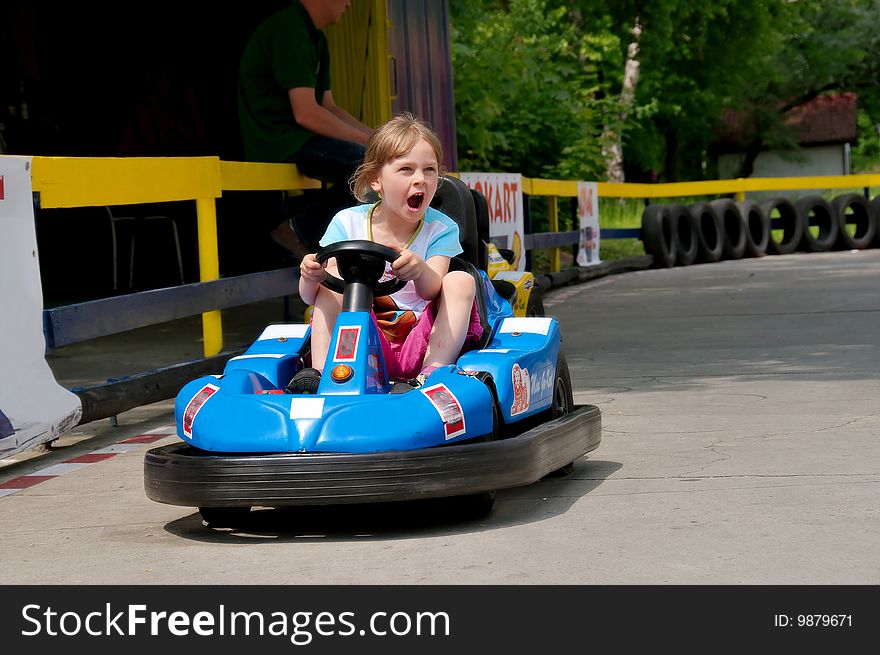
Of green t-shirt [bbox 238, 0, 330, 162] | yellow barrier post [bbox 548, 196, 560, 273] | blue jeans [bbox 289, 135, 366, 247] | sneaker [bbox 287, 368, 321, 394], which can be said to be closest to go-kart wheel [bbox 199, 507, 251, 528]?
sneaker [bbox 287, 368, 321, 394]

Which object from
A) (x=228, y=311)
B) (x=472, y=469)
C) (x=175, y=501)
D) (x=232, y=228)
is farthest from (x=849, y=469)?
(x=232, y=228)

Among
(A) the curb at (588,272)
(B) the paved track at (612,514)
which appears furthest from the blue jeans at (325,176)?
(A) the curb at (588,272)

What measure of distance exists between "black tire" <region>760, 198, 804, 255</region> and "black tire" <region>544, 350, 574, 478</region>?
17.2 metres

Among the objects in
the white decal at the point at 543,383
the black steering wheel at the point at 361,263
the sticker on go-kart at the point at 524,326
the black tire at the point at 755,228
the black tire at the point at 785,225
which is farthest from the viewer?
the black tire at the point at 785,225

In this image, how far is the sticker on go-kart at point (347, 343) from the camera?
500cm

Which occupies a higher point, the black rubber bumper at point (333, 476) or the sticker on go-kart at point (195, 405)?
the sticker on go-kart at point (195, 405)

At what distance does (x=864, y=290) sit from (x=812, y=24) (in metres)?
45.7

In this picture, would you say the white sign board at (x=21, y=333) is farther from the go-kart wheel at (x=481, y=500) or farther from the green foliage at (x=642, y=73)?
the green foliage at (x=642, y=73)

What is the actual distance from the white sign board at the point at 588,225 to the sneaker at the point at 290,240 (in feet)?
30.4

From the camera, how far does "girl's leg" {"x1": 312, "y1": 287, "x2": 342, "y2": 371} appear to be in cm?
536

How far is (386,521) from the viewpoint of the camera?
5059 millimetres

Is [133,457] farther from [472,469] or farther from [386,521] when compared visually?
[472,469]

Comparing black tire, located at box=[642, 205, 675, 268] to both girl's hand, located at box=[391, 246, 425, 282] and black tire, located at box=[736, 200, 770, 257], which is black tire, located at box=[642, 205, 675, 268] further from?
girl's hand, located at box=[391, 246, 425, 282]

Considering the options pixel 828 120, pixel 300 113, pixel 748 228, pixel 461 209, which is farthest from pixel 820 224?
pixel 828 120
